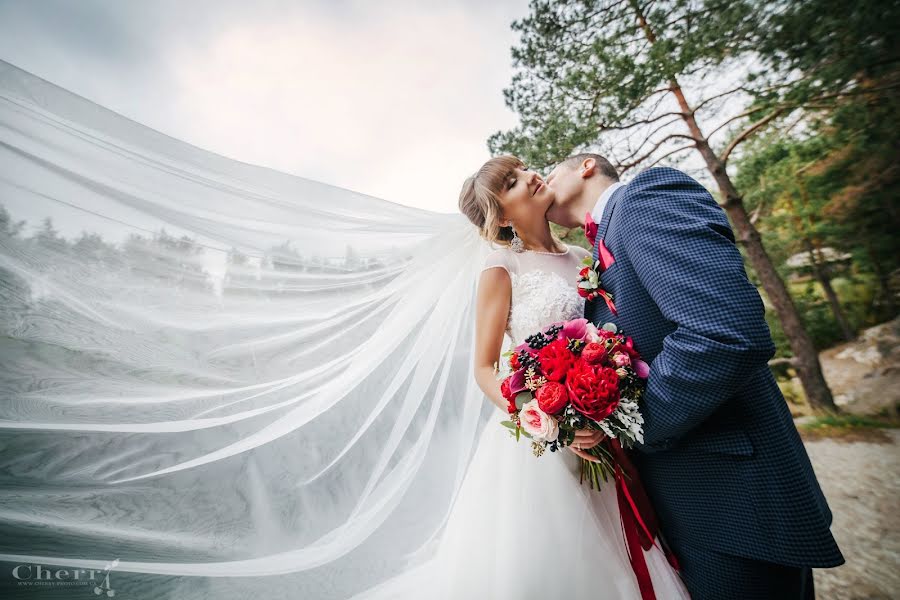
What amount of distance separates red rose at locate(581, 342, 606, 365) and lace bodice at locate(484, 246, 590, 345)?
0.81 m

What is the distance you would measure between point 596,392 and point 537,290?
1.06 meters

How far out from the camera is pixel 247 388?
5.98 feet

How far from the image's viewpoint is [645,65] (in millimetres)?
4504

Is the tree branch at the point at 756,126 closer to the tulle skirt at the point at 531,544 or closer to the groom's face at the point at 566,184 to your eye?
the groom's face at the point at 566,184

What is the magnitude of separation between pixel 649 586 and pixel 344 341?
1901 millimetres

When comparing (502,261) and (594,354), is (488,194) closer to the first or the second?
(502,261)

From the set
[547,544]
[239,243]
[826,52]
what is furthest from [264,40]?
[826,52]

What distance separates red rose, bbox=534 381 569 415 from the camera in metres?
1.15

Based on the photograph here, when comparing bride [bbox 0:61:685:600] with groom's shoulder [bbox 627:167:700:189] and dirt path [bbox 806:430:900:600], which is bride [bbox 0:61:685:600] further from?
dirt path [bbox 806:430:900:600]

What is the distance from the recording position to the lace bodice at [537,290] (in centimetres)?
202

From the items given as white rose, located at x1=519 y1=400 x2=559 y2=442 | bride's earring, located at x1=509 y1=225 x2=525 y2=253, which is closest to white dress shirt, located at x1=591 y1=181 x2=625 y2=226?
bride's earring, located at x1=509 y1=225 x2=525 y2=253
